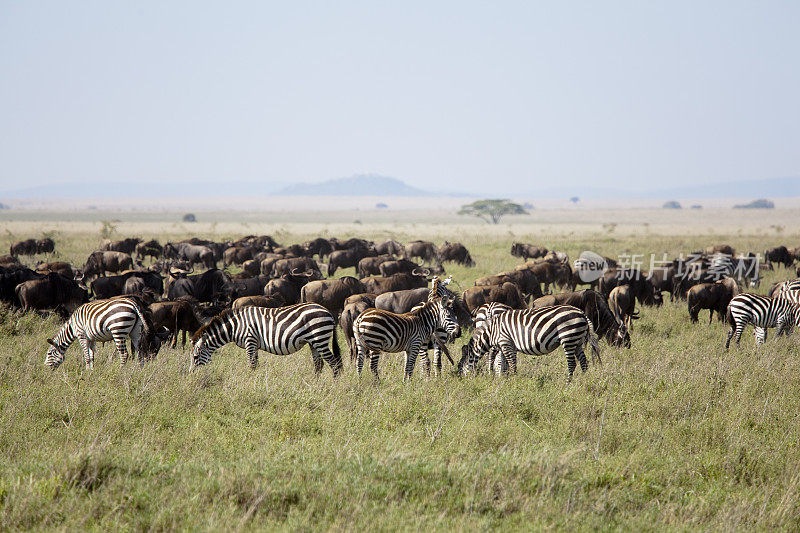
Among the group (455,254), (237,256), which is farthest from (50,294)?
(455,254)

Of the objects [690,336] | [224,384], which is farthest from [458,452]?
[690,336]

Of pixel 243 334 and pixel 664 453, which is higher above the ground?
pixel 243 334

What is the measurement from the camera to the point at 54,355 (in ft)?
33.2

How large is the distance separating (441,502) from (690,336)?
1072cm

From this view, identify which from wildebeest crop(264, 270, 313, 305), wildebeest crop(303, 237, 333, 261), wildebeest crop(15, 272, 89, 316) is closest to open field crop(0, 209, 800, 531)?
wildebeest crop(15, 272, 89, 316)

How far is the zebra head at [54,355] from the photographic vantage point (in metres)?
9.95

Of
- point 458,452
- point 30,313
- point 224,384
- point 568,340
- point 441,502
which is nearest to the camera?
point 441,502

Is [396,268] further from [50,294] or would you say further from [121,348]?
[121,348]

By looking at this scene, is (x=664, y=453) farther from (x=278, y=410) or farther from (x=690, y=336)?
A: (x=690, y=336)

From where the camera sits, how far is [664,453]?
22.8ft

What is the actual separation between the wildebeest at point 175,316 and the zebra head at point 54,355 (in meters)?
2.20

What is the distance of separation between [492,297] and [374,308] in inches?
213

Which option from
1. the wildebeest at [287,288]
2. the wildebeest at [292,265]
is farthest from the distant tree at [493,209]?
the wildebeest at [287,288]

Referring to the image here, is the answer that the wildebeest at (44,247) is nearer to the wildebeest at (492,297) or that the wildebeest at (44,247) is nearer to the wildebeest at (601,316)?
the wildebeest at (492,297)
